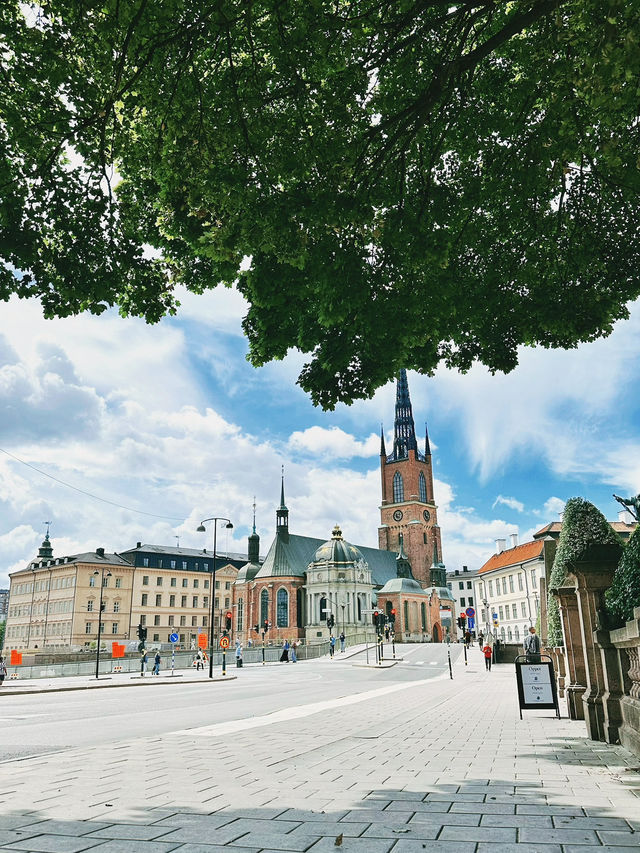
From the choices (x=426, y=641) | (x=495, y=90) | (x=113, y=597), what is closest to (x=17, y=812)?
(x=495, y=90)

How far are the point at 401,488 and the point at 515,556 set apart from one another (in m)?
48.0

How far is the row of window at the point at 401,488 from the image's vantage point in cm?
12645

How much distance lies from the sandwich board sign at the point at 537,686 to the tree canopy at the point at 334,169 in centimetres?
631

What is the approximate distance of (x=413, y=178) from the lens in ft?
34.4

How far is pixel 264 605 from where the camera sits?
10212cm

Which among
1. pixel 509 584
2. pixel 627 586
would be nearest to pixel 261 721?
pixel 627 586

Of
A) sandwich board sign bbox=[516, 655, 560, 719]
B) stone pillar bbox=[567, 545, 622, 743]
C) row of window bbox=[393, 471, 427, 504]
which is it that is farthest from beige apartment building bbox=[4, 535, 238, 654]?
stone pillar bbox=[567, 545, 622, 743]

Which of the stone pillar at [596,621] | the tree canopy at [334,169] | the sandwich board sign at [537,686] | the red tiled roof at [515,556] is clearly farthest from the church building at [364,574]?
the tree canopy at [334,169]

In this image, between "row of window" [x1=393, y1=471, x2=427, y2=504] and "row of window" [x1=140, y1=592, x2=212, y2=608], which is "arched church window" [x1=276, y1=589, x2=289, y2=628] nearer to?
"row of window" [x1=140, y1=592, x2=212, y2=608]

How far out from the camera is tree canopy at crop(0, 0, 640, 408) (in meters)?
7.46

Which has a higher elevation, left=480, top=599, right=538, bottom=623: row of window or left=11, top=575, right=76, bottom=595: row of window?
left=11, top=575, right=76, bottom=595: row of window

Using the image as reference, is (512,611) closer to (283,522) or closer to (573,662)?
(283,522)

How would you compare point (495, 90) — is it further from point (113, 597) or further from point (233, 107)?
point (113, 597)

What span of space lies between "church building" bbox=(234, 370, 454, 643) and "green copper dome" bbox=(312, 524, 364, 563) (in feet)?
0.52
